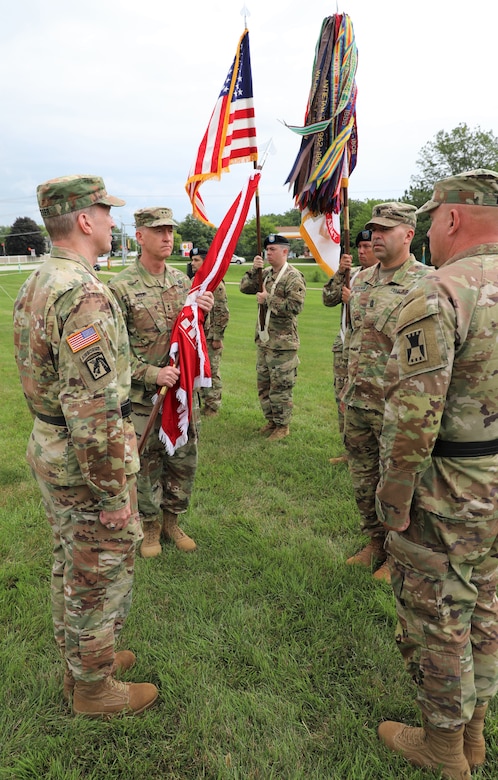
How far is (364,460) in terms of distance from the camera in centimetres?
366

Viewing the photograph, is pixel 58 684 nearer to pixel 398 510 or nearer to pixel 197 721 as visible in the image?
pixel 197 721

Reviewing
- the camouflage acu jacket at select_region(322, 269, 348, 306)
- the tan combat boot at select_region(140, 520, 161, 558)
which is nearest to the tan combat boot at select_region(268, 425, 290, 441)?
the camouflage acu jacket at select_region(322, 269, 348, 306)

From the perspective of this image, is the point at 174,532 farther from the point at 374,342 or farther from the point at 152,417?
the point at 374,342

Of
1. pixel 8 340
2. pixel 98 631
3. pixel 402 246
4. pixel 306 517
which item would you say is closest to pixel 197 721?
pixel 98 631

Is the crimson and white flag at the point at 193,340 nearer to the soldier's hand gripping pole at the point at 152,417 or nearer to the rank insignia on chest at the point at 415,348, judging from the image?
the soldier's hand gripping pole at the point at 152,417

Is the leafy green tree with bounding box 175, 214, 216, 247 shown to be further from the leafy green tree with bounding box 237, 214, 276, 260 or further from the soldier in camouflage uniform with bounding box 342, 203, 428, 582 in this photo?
the soldier in camouflage uniform with bounding box 342, 203, 428, 582

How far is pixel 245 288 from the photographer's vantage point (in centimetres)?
653

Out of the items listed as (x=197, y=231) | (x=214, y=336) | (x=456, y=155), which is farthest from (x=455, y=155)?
(x=214, y=336)

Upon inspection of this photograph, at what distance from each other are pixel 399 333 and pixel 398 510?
71 centimetres

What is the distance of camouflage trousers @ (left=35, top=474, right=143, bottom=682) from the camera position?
2.26 meters

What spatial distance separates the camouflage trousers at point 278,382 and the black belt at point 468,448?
456cm

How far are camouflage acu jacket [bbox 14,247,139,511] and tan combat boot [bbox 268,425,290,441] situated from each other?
4312 mm

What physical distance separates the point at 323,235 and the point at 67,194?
2920mm

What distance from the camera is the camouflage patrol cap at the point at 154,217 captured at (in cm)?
356
